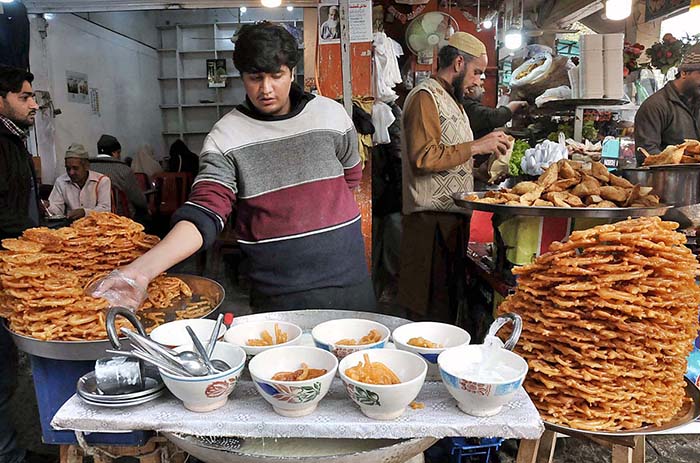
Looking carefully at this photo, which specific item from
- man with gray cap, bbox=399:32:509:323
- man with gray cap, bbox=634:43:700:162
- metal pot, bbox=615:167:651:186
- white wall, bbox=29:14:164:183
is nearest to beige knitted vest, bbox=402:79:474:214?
man with gray cap, bbox=399:32:509:323

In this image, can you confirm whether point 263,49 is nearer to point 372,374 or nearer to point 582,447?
point 372,374

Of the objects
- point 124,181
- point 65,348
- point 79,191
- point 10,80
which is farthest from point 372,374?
point 124,181

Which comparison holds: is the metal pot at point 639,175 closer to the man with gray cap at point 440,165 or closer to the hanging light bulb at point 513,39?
the man with gray cap at point 440,165

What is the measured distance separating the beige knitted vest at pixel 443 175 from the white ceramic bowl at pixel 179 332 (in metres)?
2.19

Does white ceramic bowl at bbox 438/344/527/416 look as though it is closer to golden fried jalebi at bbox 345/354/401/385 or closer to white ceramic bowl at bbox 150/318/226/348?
golden fried jalebi at bbox 345/354/401/385

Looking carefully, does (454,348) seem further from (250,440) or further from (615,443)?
(615,443)

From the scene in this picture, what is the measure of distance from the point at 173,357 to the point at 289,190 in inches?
41.7

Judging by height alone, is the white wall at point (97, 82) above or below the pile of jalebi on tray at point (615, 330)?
above

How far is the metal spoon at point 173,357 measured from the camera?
1113 millimetres

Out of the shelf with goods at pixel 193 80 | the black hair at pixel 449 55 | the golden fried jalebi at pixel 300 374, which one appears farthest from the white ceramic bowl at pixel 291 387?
the shelf with goods at pixel 193 80

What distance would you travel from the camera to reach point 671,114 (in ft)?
13.7

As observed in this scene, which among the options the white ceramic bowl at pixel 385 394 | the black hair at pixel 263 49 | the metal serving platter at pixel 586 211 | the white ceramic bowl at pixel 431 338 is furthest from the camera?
the metal serving platter at pixel 586 211

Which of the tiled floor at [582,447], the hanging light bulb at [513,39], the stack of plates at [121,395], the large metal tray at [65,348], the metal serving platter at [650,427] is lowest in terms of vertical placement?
the tiled floor at [582,447]

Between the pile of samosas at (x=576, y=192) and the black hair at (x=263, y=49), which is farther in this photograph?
the pile of samosas at (x=576, y=192)
